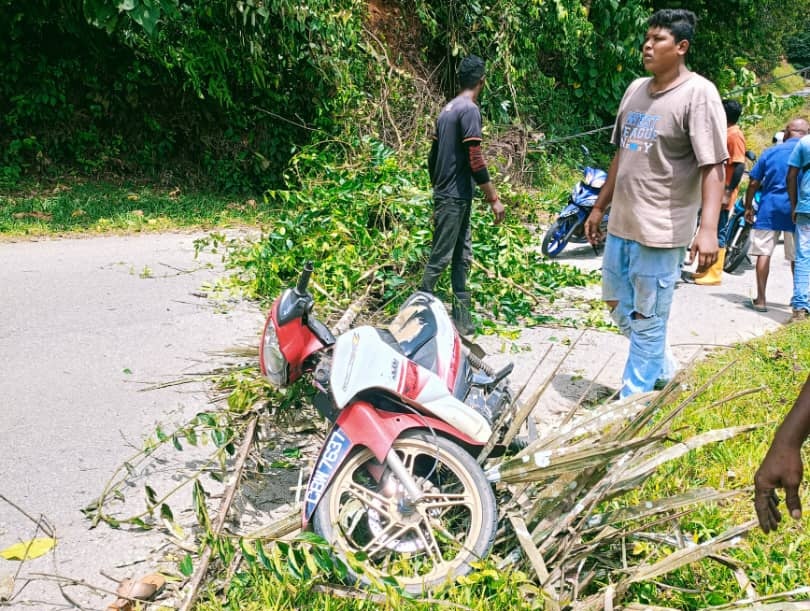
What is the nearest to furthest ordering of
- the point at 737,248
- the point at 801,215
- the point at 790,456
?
1. the point at 790,456
2. the point at 801,215
3. the point at 737,248

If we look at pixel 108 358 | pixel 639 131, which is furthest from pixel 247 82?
pixel 639 131

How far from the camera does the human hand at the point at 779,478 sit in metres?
1.81

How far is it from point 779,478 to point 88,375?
371 cm

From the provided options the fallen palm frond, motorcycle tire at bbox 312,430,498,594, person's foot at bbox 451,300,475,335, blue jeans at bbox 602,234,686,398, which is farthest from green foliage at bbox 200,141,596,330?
the fallen palm frond

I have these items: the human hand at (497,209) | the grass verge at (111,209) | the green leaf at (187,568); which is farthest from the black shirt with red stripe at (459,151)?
the grass verge at (111,209)

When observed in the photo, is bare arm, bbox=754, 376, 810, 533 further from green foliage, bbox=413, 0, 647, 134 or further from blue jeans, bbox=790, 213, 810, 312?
green foliage, bbox=413, 0, 647, 134

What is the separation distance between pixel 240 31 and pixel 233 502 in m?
7.67

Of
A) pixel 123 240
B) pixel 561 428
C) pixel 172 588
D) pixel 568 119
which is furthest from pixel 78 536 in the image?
pixel 568 119

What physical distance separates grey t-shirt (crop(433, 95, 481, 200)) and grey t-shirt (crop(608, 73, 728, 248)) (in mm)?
1322

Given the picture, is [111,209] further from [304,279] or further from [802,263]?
[802,263]

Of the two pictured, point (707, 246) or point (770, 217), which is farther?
point (770, 217)

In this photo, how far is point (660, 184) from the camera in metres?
3.98

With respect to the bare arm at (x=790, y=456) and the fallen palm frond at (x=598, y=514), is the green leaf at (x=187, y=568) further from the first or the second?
the bare arm at (x=790, y=456)

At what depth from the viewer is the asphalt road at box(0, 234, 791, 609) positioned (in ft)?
9.40
